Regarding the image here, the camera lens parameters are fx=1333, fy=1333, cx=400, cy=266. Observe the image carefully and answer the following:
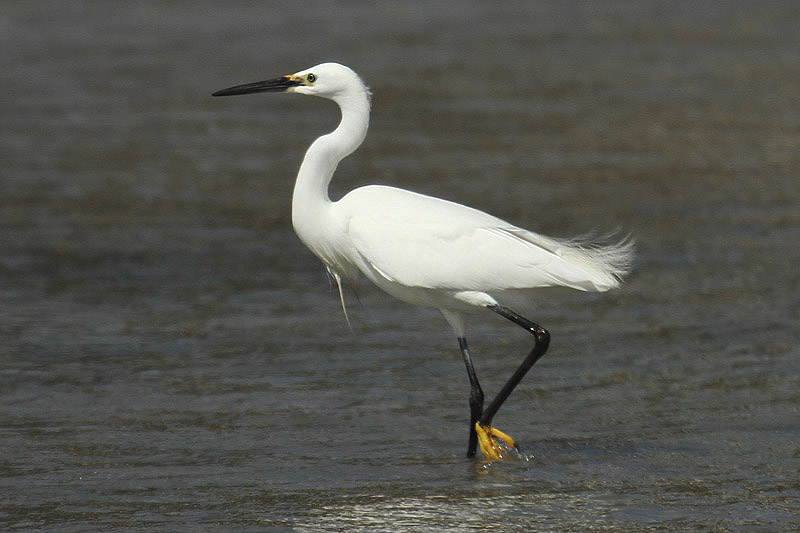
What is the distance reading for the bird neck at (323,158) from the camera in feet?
21.2

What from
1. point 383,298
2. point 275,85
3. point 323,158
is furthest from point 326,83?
point 383,298

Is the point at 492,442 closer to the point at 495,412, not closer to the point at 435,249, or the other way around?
the point at 495,412

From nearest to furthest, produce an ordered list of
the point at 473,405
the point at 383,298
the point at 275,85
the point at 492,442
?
1. the point at 492,442
2. the point at 473,405
3. the point at 275,85
4. the point at 383,298

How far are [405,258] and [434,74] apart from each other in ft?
32.5

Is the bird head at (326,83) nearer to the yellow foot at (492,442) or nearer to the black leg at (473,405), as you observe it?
the black leg at (473,405)

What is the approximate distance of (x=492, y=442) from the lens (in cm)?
619

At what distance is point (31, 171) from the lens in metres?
11.8

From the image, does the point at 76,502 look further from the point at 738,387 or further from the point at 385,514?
the point at 738,387

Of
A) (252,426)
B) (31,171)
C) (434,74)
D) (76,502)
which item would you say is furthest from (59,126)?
(76,502)

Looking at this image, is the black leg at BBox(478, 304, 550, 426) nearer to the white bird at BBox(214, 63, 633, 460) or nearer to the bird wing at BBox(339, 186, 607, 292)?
the white bird at BBox(214, 63, 633, 460)

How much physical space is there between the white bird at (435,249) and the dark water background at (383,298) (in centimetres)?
48

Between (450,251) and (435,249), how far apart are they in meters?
0.07

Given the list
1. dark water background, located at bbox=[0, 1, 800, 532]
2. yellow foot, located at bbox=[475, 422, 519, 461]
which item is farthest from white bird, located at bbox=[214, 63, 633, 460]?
dark water background, located at bbox=[0, 1, 800, 532]

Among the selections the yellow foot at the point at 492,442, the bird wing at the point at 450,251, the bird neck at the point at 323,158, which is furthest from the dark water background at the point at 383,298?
the bird neck at the point at 323,158
